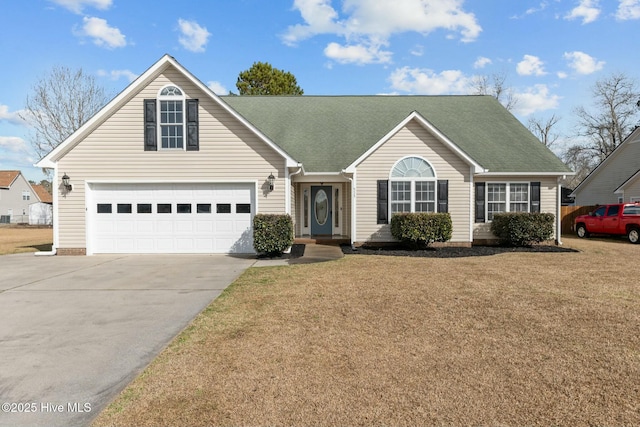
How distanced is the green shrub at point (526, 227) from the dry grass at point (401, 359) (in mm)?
6188

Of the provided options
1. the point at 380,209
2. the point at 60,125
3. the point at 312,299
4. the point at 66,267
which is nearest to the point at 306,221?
the point at 380,209

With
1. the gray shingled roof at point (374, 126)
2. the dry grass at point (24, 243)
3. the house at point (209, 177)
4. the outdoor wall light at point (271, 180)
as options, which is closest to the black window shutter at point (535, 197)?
the house at point (209, 177)

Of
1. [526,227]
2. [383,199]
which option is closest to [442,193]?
[383,199]

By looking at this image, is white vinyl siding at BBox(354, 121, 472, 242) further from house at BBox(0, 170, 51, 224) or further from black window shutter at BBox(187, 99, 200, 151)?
house at BBox(0, 170, 51, 224)

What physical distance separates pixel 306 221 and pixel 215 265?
635 centimetres

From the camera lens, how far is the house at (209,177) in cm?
1295

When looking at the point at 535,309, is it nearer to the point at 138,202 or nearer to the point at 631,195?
the point at 138,202

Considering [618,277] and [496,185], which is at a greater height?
[496,185]

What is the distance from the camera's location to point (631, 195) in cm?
2147

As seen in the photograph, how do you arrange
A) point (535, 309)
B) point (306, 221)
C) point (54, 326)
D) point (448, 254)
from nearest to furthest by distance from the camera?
point (54, 326) < point (535, 309) < point (448, 254) < point (306, 221)

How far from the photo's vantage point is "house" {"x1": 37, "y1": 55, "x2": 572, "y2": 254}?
42.5ft

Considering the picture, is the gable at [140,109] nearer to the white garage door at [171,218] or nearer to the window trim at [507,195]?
the white garage door at [171,218]

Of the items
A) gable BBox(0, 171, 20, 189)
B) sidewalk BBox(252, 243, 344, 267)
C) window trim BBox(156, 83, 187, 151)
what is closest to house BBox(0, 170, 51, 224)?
gable BBox(0, 171, 20, 189)

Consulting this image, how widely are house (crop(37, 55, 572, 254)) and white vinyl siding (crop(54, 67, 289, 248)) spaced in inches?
1.3
